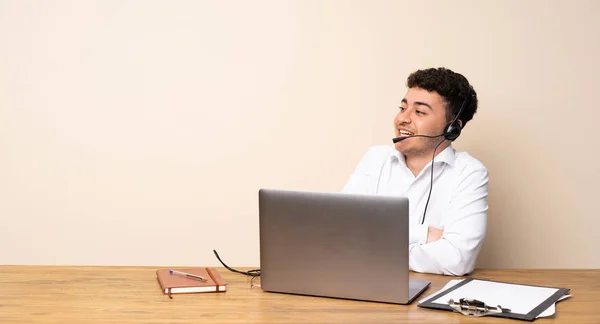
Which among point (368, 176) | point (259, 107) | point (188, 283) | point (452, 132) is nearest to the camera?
point (188, 283)

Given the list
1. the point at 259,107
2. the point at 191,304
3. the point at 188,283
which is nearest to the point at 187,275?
the point at 188,283

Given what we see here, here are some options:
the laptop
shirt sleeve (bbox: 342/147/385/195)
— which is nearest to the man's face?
shirt sleeve (bbox: 342/147/385/195)

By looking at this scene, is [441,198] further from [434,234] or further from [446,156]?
[434,234]

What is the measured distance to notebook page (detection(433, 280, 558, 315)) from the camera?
5.90ft

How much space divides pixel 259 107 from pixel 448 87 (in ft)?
3.29

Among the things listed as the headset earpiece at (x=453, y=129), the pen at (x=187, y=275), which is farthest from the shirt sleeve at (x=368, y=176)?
the pen at (x=187, y=275)

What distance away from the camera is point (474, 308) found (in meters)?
1.74

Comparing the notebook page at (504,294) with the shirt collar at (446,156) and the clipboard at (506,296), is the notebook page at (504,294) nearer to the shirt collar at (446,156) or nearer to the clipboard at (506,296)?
the clipboard at (506,296)

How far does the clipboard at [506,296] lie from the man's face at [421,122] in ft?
2.68

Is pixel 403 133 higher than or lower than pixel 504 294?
→ higher

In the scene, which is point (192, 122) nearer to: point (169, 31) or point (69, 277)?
point (169, 31)

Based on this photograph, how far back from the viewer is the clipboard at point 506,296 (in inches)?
69.0

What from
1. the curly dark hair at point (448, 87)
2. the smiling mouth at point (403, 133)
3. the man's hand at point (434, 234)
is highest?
the curly dark hair at point (448, 87)

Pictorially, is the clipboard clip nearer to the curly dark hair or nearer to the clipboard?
the clipboard
